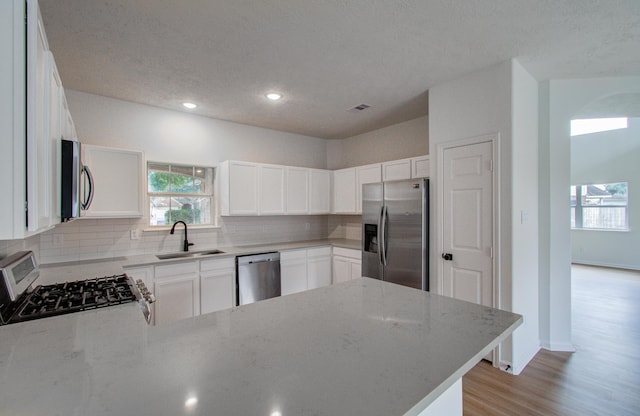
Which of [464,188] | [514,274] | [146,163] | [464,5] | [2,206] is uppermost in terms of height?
[464,5]

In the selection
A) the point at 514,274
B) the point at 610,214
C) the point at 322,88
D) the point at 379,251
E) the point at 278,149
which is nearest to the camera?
the point at 514,274

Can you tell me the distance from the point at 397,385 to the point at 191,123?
3992mm

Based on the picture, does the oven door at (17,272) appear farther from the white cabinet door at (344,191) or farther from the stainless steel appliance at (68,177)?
the white cabinet door at (344,191)

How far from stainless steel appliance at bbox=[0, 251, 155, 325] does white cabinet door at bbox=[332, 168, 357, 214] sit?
3.14 m

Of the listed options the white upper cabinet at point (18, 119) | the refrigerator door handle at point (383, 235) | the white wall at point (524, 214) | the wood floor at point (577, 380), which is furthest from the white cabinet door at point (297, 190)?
the white upper cabinet at point (18, 119)

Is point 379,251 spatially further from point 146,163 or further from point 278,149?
point 146,163

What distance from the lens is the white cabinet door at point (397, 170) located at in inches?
149

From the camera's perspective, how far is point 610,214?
7039 millimetres

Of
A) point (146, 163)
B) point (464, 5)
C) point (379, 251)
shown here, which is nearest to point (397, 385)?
point (464, 5)

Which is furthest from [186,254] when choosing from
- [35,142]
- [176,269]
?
[35,142]

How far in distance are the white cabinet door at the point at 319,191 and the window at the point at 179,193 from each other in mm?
1510

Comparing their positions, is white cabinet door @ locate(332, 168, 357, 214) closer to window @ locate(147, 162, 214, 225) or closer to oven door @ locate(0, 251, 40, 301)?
window @ locate(147, 162, 214, 225)

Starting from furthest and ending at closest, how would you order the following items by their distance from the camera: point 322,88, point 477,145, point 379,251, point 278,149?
1. point 278,149
2. point 379,251
3. point 322,88
4. point 477,145

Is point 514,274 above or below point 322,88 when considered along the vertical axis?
below
